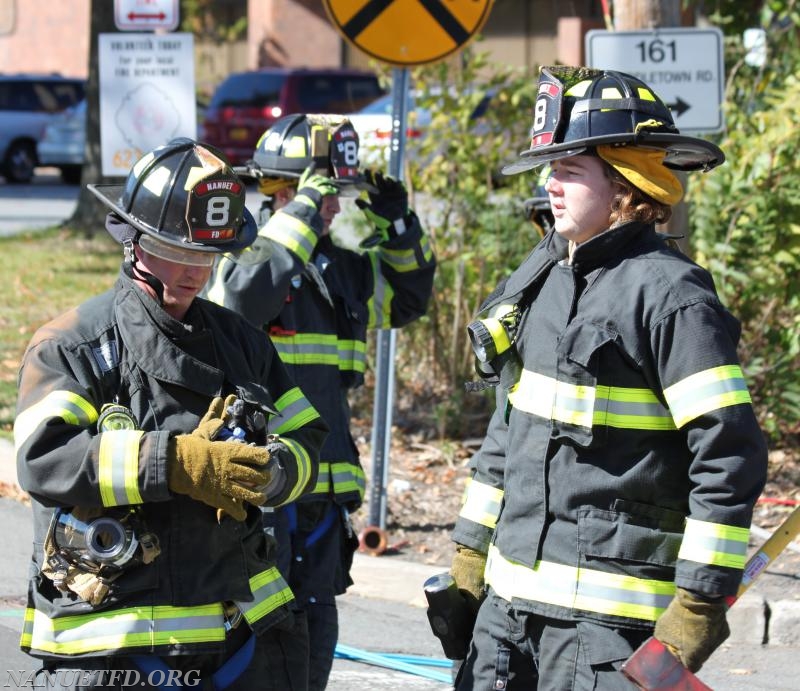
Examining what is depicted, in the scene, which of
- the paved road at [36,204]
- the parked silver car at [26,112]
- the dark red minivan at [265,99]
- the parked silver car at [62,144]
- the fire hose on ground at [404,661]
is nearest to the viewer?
the fire hose on ground at [404,661]

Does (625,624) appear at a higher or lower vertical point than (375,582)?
higher

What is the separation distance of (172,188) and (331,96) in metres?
20.6

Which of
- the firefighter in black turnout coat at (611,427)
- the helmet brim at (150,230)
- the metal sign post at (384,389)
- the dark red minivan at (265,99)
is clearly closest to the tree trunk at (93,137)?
the dark red minivan at (265,99)

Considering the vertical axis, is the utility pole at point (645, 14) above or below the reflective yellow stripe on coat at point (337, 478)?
above

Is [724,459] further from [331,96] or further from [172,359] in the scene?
[331,96]

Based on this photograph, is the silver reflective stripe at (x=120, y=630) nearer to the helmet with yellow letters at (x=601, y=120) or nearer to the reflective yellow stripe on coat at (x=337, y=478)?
the helmet with yellow letters at (x=601, y=120)

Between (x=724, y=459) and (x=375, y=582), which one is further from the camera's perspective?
(x=375, y=582)

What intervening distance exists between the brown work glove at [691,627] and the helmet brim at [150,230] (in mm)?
1283

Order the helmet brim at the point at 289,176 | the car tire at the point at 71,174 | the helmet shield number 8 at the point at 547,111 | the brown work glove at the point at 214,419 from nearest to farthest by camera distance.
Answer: the brown work glove at the point at 214,419
the helmet shield number 8 at the point at 547,111
the helmet brim at the point at 289,176
the car tire at the point at 71,174

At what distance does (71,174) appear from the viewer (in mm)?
24359

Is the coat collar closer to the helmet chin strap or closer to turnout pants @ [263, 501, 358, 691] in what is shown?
the helmet chin strap

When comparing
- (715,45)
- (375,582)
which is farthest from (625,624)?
(715,45)

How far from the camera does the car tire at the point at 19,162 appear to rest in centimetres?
2403

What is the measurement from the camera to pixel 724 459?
2785 millimetres
